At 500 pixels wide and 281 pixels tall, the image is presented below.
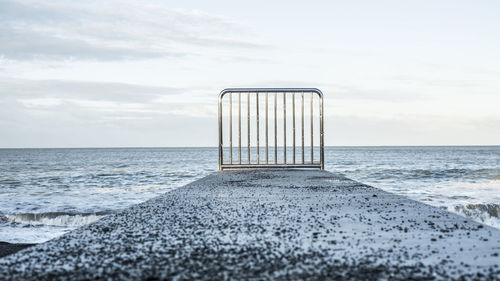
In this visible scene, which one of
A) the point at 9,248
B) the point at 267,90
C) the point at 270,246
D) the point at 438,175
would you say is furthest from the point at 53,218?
the point at 438,175

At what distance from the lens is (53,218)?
6938 mm

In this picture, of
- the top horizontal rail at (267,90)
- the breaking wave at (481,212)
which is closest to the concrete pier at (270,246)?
the top horizontal rail at (267,90)

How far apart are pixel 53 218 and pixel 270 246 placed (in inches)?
256

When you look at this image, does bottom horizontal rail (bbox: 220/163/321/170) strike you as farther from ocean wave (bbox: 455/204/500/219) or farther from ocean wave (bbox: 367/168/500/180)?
ocean wave (bbox: 367/168/500/180)

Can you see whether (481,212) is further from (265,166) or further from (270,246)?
(270,246)

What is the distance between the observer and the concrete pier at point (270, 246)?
1179 mm

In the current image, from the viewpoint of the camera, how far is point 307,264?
1.25 meters

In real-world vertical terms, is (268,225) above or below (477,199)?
above

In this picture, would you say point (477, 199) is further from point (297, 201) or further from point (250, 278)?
point (250, 278)

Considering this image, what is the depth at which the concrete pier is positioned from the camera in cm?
118

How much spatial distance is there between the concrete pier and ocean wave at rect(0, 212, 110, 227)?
490cm

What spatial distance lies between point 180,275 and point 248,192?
208 cm

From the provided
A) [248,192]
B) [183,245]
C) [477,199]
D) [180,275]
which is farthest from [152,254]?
[477,199]

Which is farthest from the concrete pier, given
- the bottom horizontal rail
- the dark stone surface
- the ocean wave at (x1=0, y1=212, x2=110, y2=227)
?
the ocean wave at (x1=0, y1=212, x2=110, y2=227)
